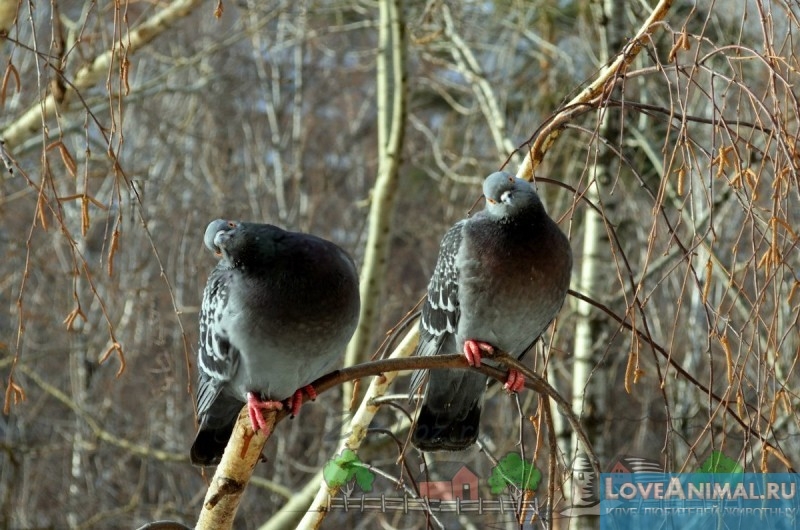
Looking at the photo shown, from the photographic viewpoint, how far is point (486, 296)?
271 centimetres

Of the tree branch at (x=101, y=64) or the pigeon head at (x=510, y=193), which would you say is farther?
the tree branch at (x=101, y=64)

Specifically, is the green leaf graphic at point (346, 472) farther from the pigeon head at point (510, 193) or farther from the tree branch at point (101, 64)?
the tree branch at point (101, 64)

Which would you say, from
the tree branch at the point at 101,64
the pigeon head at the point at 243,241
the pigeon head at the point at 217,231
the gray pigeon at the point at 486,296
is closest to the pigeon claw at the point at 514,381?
the gray pigeon at the point at 486,296

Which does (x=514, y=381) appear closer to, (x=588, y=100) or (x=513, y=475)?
(x=513, y=475)

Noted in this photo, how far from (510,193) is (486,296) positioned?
320 millimetres

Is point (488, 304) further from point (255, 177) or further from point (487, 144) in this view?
point (487, 144)

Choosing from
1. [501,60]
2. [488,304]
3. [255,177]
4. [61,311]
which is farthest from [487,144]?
[488,304]

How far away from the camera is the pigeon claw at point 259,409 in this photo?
2.33 metres

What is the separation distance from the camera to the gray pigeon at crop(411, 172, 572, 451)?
264cm

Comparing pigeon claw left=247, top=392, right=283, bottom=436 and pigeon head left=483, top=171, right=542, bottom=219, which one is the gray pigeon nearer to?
pigeon head left=483, top=171, right=542, bottom=219

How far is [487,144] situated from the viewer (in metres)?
10.2

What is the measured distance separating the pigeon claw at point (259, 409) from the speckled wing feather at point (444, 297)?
51 centimetres

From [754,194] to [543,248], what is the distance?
0.81 meters

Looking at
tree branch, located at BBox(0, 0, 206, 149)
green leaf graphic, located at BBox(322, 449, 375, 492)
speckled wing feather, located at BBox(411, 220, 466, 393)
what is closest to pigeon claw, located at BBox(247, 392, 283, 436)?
green leaf graphic, located at BBox(322, 449, 375, 492)
